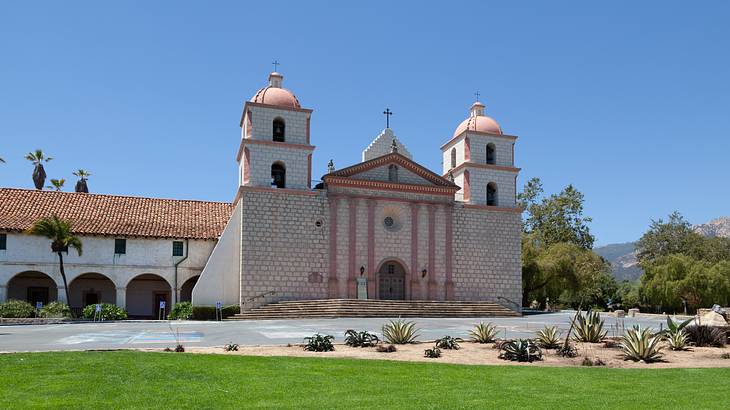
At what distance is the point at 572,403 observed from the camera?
30.3 feet

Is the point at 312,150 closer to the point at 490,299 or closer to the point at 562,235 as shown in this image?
the point at 490,299

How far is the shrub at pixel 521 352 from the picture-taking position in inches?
550

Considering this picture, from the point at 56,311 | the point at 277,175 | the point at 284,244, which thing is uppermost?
the point at 277,175

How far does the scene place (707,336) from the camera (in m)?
17.0

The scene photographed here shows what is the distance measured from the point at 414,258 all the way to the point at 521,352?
77.6 feet

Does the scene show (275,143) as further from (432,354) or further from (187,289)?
(432,354)

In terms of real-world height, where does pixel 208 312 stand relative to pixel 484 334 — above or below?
below

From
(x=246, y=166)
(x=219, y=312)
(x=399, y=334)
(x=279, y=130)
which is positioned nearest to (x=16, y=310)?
(x=219, y=312)

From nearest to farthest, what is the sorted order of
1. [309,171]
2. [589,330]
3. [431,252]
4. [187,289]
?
[589,330] → [309,171] → [431,252] → [187,289]

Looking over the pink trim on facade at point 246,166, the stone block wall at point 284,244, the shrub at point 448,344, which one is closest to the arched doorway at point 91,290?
the stone block wall at point 284,244

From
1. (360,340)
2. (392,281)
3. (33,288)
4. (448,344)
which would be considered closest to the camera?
(448,344)

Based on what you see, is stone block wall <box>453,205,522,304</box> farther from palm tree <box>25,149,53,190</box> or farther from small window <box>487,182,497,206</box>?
palm tree <box>25,149,53,190</box>

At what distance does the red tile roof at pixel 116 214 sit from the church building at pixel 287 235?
0.32 ft

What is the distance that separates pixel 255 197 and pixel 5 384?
2538cm
